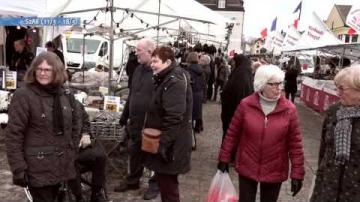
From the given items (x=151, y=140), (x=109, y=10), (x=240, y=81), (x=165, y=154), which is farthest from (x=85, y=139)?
(x=109, y=10)

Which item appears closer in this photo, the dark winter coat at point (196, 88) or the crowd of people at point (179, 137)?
the crowd of people at point (179, 137)

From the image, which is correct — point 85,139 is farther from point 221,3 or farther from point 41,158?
point 221,3

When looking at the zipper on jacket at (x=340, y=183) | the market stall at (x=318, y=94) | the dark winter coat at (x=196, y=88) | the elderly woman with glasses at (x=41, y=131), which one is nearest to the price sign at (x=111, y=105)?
the dark winter coat at (x=196, y=88)

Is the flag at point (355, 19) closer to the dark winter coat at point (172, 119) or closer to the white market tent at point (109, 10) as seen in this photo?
the white market tent at point (109, 10)

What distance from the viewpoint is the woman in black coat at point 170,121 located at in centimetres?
439

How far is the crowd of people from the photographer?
3.13m

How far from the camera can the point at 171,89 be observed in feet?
14.6

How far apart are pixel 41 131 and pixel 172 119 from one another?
1184 mm

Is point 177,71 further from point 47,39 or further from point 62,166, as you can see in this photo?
point 47,39

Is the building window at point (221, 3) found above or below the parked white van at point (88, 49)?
above

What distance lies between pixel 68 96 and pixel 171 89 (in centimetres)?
96

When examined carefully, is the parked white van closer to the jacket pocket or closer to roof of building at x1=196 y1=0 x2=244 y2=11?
the jacket pocket

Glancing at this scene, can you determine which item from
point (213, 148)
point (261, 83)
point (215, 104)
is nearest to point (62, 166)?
point (261, 83)

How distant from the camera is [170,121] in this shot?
436 centimetres
